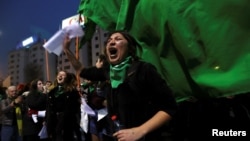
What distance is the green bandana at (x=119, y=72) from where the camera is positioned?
225 cm

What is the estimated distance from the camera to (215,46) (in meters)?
2.84

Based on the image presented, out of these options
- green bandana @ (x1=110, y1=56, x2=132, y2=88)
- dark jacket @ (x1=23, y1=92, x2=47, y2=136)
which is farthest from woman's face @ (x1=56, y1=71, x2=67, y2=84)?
green bandana @ (x1=110, y1=56, x2=132, y2=88)

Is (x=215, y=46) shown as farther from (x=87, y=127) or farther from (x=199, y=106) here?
(x=87, y=127)

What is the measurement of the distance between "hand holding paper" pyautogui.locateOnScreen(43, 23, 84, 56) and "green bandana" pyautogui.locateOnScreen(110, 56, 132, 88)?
1081 mm

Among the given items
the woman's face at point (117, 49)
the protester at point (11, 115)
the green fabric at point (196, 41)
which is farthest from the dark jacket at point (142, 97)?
the protester at point (11, 115)

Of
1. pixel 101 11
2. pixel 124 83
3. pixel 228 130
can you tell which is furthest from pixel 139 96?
pixel 101 11

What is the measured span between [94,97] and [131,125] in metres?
3.30

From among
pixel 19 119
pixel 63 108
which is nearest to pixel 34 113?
pixel 19 119

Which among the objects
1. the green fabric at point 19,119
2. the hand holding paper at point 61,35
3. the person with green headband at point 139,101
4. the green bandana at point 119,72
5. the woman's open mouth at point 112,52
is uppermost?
the hand holding paper at point 61,35

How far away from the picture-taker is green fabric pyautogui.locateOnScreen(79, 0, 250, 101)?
276 centimetres

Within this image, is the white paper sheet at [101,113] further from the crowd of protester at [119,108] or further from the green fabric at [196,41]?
the green fabric at [196,41]

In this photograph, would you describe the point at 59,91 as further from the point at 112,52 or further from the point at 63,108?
the point at 112,52

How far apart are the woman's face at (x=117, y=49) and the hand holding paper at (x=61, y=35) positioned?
3.09 ft

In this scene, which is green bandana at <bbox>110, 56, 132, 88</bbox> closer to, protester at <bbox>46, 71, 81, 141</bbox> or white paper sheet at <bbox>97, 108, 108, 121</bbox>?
white paper sheet at <bbox>97, 108, 108, 121</bbox>
